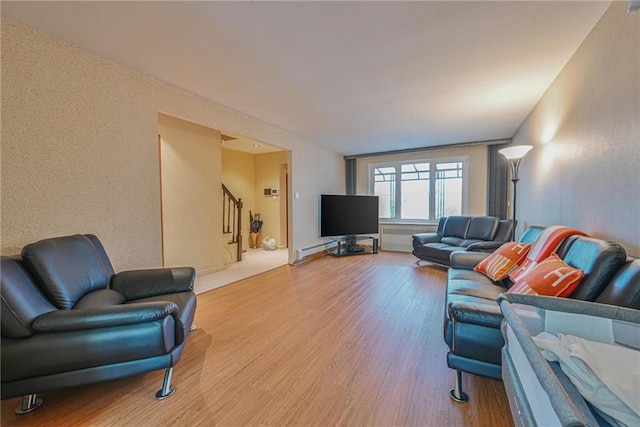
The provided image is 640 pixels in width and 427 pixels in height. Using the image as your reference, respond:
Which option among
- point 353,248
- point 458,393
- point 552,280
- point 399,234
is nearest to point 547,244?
point 552,280

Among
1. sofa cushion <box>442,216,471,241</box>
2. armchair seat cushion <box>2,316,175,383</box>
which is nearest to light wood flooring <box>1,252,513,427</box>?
armchair seat cushion <box>2,316,175,383</box>

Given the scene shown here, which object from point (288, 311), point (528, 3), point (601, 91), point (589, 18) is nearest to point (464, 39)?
point (528, 3)

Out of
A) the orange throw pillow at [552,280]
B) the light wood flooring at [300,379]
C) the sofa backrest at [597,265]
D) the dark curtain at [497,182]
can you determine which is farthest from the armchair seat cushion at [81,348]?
the dark curtain at [497,182]

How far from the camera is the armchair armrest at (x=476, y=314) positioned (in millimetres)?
1487

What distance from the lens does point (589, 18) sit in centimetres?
187

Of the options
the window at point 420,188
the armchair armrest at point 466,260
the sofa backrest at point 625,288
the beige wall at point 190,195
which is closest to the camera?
the sofa backrest at point 625,288

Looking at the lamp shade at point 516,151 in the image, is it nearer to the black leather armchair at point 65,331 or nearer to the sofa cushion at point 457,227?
the sofa cushion at point 457,227

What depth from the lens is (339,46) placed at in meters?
2.16

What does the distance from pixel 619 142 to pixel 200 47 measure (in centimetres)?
304

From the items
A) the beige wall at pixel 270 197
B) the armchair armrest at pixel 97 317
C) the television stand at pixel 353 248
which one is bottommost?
the television stand at pixel 353 248

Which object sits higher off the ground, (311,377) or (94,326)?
(94,326)

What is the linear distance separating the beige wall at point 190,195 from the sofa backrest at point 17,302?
253 centimetres

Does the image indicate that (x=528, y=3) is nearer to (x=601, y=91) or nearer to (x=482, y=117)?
(x=601, y=91)

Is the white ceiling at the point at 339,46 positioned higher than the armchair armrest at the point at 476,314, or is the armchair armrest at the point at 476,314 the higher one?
the white ceiling at the point at 339,46
